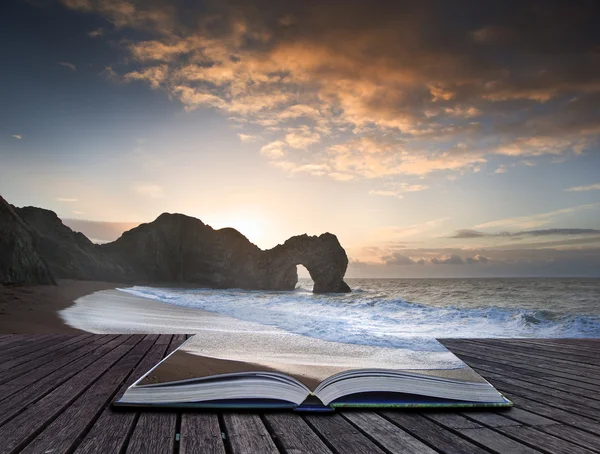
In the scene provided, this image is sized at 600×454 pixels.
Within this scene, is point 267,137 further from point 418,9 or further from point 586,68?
point 586,68

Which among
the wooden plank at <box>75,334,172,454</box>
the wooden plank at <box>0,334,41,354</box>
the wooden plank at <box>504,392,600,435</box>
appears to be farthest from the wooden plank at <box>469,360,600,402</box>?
the wooden plank at <box>0,334,41,354</box>

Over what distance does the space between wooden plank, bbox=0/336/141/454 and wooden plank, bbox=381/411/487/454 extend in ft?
5.61

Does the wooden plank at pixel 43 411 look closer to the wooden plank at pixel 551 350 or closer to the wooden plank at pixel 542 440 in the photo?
the wooden plank at pixel 542 440

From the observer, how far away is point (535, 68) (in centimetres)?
1104

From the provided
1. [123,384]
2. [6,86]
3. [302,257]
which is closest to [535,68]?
[123,384]

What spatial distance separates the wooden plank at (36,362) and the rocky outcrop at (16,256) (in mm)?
17098

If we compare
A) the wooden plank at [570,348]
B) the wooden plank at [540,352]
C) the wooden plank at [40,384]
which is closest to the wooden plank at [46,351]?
the wooden plank at [40,384]

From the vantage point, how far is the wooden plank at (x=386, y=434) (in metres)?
1.51

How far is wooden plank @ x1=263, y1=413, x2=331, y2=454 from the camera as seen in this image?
1.49 metres

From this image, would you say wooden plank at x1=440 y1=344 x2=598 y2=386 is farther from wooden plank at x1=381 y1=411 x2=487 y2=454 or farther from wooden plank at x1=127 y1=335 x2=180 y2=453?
wooden plank at x1=127 y1=335 x2=180 y2=453

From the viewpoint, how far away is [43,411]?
198cm

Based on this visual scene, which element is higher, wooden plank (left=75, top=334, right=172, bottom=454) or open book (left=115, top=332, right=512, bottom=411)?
open book (left=115, top=332, right=512, bottom=411)

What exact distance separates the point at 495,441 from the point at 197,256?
5941 cm

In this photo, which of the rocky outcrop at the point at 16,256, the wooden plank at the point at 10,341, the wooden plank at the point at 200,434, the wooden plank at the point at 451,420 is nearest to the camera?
the wooden plank at the point at 200,434
